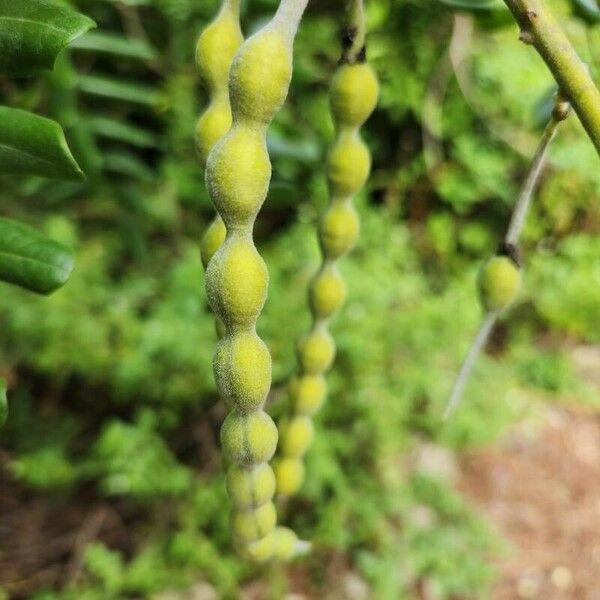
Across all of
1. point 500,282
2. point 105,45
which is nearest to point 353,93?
point 500,282

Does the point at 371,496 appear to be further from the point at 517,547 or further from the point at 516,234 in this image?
the point at 516,234

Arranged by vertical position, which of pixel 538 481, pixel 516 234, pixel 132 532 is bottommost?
pixel 538 481

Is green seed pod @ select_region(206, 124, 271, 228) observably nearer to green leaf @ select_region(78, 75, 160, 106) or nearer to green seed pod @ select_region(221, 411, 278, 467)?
green seed pod @ select_region(221, 411, 278, 467)

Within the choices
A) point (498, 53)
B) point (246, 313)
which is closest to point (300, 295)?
point (498, 53)

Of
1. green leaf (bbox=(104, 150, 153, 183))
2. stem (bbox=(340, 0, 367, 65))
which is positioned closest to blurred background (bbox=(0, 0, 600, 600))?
green leaf (bbox=(104, 150, 153, 183))

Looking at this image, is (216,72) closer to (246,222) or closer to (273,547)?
(246,222)

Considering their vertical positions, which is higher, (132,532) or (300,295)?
(300,295)

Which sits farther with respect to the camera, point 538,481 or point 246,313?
point 538,481

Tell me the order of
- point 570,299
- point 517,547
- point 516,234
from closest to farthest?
point 516,234 < point 517,547 < point 570,299
